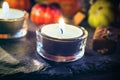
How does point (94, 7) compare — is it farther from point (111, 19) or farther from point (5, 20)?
point (5, 20)

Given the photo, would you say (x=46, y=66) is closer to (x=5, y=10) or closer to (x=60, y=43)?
(x=60, y=43)

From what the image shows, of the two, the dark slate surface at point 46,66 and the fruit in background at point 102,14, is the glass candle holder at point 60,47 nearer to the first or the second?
the dark slate surface at point 46,66

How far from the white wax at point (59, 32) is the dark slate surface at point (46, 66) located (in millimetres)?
79

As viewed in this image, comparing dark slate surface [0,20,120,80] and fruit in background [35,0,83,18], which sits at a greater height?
fruit in background [35,0,83,18]

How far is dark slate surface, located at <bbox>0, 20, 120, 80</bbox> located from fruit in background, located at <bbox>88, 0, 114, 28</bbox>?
0.58 feet

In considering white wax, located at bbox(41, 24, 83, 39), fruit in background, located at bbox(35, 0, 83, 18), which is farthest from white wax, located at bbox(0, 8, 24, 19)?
fruit in background, located at bbox(35, 0, 83, 18)

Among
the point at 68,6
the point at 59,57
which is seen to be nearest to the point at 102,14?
the point at 68,6

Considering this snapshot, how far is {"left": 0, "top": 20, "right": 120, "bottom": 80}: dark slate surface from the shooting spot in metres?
0.70

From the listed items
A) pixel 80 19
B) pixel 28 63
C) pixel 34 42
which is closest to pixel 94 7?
pixel 80 19

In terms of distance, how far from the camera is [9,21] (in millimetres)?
796

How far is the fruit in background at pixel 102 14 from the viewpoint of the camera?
0.98 metres

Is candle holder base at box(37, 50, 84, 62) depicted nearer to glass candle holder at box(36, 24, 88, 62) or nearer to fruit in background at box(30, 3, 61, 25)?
glass candle holder at box(36, 24, 88, 62)

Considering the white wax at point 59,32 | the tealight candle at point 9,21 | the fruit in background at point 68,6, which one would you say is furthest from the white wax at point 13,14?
the fruit in background at point 68,6

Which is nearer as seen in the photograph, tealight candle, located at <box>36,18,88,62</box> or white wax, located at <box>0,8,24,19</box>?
tealight candle, located at <box>36,18,88,62</box>
